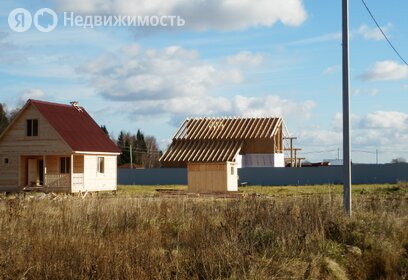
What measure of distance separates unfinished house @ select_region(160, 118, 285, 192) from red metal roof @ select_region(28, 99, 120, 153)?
13.1 m

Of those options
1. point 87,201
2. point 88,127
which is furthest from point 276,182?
point 87,201

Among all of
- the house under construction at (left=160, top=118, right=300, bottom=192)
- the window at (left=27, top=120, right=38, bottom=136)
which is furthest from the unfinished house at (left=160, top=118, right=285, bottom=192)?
the window at (left=27, top=120, right=38, bottom=136)

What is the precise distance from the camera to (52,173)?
39812 millimetres

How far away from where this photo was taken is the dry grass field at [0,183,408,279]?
26.4ft

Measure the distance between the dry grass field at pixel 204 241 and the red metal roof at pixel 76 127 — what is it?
24.6 meters

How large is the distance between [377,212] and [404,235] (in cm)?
169

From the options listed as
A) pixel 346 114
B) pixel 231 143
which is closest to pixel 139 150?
pixel 231 143

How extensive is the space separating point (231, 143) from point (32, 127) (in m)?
21.1

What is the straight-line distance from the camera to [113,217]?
12312 millimetres

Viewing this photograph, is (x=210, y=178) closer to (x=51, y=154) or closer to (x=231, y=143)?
(x=51, y=154)

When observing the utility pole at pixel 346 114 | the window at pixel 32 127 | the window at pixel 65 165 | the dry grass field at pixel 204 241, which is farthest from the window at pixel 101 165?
the utility pole at pixel 346 114

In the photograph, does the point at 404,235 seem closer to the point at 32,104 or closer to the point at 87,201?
the point at 87,201

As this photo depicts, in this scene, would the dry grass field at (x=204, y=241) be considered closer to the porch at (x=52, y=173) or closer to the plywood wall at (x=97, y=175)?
the porch at (x=52, y=173)

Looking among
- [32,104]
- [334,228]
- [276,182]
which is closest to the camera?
[334,228]
